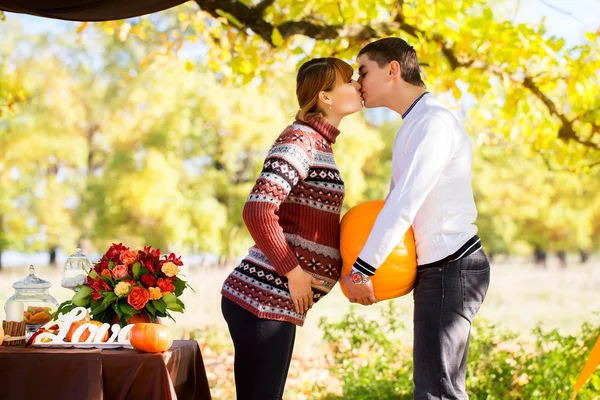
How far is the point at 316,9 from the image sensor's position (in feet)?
18.6

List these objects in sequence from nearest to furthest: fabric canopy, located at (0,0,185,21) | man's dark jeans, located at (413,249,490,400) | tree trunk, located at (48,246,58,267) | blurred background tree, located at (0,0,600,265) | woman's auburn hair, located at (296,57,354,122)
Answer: man's dark jeans, located at (413,249,490,400) → woman's auburn hair, located at (296,57,354,122) → fabric canopy, located at (0,0,185,21) → blurred background tree, located at (0,0,600,265) → tree trunk, located at (48,246,58,267)

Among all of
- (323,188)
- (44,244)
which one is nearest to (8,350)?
(323,188)

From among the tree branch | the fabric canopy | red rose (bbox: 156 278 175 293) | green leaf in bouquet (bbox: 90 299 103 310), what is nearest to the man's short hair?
the fabric canopy

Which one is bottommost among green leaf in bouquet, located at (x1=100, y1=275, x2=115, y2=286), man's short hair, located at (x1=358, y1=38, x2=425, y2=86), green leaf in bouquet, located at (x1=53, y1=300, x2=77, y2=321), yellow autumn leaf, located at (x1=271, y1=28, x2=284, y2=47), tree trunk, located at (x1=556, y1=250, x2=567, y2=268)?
tree trunk, located at (x1=556, y1=250, x2=567, y2=268)

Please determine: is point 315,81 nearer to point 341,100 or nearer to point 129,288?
point 341,100

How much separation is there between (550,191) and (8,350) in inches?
1102

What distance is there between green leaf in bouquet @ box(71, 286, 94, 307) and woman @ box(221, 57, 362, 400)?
0.58 meters

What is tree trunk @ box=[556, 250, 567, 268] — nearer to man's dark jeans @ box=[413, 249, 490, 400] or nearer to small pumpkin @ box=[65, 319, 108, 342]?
man's dark jeans @ box=[413, 249, 490, 400]

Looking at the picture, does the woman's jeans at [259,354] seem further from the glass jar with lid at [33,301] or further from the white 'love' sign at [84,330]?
the glass jar with lid at [33,301]

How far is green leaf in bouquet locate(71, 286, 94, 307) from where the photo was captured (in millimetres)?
2809

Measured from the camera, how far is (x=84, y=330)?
2676mm

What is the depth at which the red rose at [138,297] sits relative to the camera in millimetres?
2723

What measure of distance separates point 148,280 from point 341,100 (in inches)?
37.9

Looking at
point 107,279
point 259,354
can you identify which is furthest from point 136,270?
point 259,354
